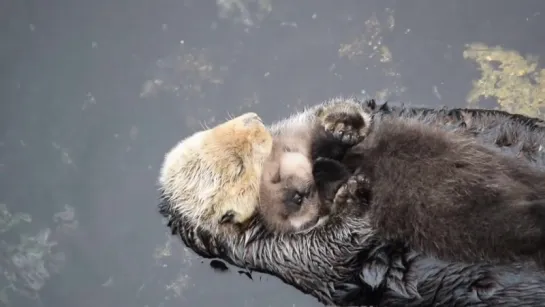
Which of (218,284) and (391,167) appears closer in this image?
(391,167)

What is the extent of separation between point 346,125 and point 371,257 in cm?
63

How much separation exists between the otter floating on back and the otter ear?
131mm

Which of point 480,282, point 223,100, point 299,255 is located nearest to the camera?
point 480,282

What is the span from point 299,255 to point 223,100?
1270mm

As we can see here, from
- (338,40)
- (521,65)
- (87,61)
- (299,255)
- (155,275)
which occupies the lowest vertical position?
(299,255)

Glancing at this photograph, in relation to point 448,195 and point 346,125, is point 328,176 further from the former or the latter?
point 448,195

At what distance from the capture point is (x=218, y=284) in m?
4.31

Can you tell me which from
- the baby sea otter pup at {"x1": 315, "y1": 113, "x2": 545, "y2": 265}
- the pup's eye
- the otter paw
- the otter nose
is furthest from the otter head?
the baby sea otter pup at {"x1": 315, "y1": 113, "x2": 545, "y2": 265}

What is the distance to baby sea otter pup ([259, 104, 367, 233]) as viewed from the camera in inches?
146

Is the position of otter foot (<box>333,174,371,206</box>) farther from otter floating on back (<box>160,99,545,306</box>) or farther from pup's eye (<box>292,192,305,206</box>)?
pup's eye (<box>292,192,305,206</box>)

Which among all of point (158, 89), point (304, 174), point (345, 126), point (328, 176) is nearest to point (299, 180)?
point (304, 174)

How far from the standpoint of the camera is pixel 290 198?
375 centimetres

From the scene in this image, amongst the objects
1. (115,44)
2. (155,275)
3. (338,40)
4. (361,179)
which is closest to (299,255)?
(361,179)

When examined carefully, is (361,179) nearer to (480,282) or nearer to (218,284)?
(480,282)
